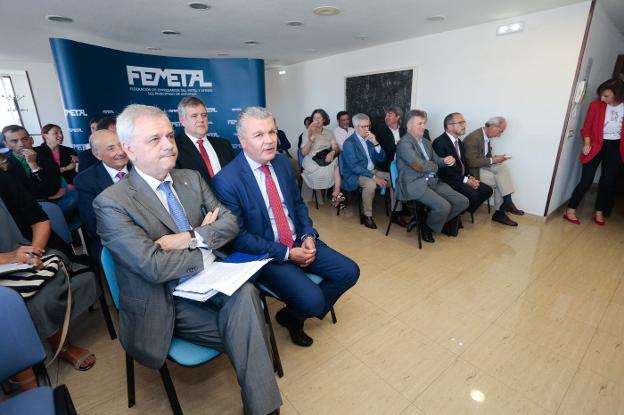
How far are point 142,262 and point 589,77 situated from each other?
527cm

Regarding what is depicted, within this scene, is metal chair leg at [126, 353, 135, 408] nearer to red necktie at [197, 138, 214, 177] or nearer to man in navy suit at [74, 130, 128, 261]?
man in navy suit at [74, 130, 128, 261]

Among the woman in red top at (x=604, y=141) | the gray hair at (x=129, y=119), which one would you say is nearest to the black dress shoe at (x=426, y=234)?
the woman in red top at (x=604, y=141)

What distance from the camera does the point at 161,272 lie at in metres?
1.29

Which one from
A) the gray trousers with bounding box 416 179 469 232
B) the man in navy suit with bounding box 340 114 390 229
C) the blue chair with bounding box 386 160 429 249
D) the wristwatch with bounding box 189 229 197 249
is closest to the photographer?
the wristwatch with bounding box 189 229 197 249

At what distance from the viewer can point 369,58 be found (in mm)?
5570

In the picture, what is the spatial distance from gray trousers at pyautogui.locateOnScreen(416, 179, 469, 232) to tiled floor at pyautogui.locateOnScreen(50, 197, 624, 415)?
0.42 meters

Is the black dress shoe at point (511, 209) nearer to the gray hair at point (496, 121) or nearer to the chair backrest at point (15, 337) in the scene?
the gray hair at point (496, 121)

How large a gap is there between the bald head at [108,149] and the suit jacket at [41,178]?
1079mm

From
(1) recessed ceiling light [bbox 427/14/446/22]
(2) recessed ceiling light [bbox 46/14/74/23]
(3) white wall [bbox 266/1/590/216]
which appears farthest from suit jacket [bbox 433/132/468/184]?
(2) recessed ceiling light [bbox 46/14/74/23]

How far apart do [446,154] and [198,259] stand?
3.29m

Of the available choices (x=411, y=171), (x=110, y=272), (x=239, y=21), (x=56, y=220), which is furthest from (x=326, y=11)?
(x=110, y=272)

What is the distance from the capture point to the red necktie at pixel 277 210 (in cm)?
194

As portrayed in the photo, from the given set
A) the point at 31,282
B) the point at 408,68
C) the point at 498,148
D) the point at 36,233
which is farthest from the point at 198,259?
the point at 408,68

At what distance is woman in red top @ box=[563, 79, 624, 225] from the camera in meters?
3.56
